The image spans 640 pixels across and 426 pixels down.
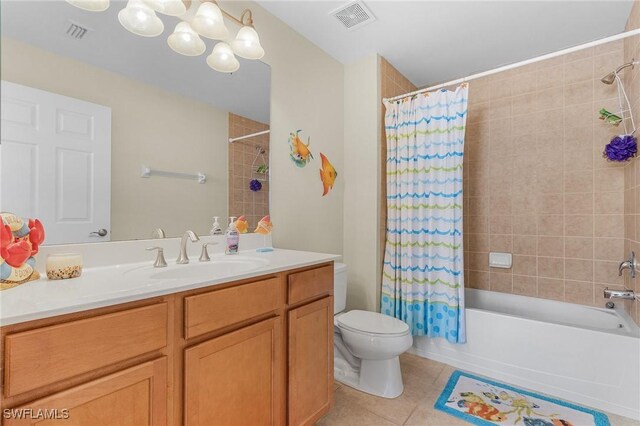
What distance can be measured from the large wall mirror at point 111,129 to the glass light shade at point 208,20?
0.54ft

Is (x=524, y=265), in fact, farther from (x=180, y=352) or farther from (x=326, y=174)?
(x=180, y=352)

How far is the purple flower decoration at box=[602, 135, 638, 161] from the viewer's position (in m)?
1.87

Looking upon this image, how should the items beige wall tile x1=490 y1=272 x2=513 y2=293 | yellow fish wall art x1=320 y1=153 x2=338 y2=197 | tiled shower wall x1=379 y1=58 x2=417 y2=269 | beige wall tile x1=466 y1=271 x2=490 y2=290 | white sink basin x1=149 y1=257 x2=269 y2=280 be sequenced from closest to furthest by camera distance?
white sink basin x1=149 y1=257 x2=269 y2=280 < yellow fish wall art x1=320 y1=153 x2=338 y2=197 < tiled shower wall x1=379 y1=58 x2=417 y2=269 < beige wall tile x1=490 y1=272 x2=513 y2=293 < beige wall tile x1=466 y1=271 x2=490 y2=290

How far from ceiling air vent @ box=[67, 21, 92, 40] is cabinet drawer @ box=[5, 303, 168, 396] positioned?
3.59 ft

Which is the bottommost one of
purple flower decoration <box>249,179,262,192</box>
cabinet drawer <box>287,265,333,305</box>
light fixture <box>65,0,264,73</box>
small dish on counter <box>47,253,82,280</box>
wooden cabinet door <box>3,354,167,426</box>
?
wooden cabinet door <box>3,354,167,426</box>

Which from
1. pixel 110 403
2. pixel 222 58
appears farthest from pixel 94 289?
pixel 222 58

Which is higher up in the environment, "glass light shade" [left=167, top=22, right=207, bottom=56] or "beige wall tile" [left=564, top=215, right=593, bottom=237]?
"glass light shade" [left=167, top=22, right=207, bottom=56]

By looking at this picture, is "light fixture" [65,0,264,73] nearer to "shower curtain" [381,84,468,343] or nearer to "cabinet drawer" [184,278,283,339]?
"cabinet drawer" [184,278,283,339]

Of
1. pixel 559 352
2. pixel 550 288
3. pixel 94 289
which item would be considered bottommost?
pixel 559 352

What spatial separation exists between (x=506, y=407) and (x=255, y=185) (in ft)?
6.45

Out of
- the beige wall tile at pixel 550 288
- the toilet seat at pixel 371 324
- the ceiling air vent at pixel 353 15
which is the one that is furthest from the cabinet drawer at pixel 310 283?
the beige wall tile at pixel 550 288

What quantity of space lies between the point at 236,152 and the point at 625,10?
8.60ft

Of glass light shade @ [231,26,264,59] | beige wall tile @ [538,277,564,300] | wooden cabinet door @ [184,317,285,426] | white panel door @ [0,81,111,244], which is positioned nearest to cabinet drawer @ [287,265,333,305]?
wooden cabinet door @ [184,317,285,426]

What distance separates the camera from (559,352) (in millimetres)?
1845
